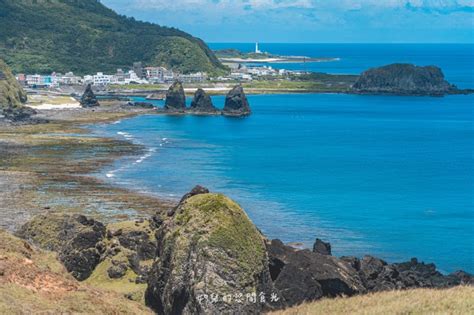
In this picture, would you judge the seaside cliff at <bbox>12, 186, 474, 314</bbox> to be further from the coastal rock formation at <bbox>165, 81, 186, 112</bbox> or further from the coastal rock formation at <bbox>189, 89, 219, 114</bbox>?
the coastal rock formation at <bbox>189, 89, 219, 114</bbox>

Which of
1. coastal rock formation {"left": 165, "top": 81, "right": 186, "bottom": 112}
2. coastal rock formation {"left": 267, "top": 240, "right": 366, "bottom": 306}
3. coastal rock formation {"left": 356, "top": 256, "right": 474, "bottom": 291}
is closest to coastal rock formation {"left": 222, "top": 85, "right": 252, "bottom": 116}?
Result: coastal rock formation {"left": 165, "top": 81, "right": 186, "bottom": 112}

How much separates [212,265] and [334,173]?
62601mm

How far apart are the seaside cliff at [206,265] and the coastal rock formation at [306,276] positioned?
0.04 m

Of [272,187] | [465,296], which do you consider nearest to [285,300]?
[465,296]

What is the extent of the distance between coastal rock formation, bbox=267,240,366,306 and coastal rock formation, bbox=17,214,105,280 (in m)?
8.42

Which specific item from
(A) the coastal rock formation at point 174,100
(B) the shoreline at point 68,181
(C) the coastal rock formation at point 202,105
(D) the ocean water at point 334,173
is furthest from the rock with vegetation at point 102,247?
(C) the coastal rock formation at point 202,105

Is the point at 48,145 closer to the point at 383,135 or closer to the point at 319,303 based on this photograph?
the point at 383,135

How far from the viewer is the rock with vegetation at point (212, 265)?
28.3m

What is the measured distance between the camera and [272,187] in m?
78.2

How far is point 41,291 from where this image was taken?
24.7 meters

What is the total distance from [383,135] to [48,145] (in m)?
59.9

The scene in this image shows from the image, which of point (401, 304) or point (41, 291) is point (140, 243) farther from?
point (401, 304)

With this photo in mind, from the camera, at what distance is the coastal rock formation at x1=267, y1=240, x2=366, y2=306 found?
31.7m

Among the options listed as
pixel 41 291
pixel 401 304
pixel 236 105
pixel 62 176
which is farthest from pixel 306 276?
pixel 236 105
